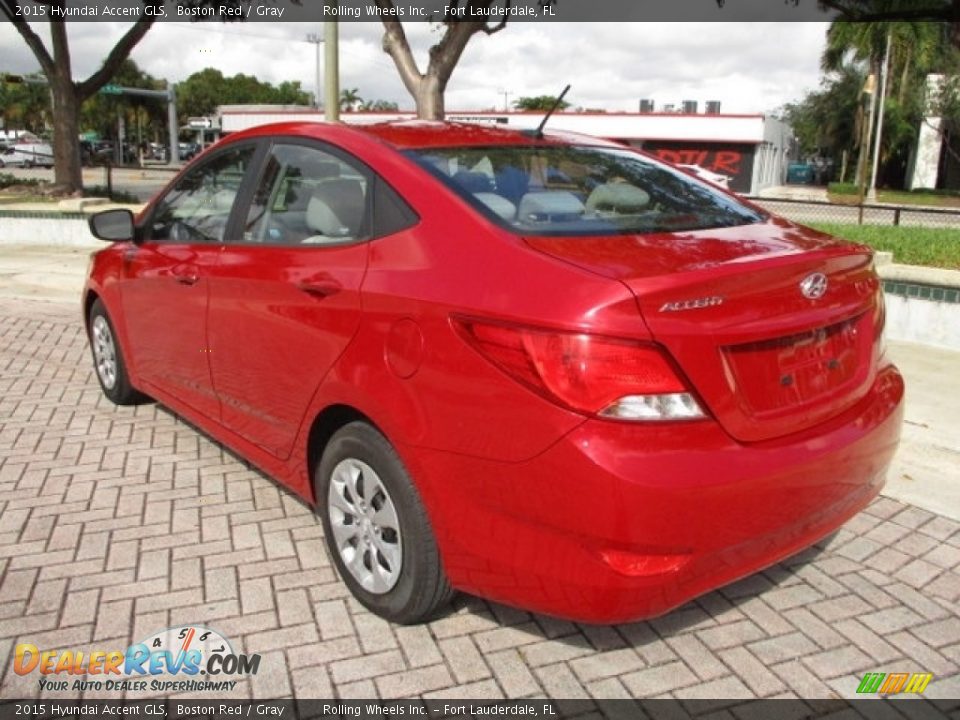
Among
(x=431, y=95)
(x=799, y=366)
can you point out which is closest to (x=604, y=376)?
(x=799, y=366)

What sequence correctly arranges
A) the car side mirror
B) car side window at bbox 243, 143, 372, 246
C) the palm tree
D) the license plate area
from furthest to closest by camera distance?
the palm tree
the car side mirror
car side window at bbox 243, 143, 372, 246
the license plate area

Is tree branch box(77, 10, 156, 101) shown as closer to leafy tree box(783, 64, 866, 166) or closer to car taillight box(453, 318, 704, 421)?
car taillight box(453, 318, 704, 421)

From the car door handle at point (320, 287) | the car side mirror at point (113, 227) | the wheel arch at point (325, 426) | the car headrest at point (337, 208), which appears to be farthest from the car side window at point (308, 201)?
the car side mirror at point (113, 227)

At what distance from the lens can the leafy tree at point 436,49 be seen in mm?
10133

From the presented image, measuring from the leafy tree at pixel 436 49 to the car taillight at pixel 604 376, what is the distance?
8297 millimetres

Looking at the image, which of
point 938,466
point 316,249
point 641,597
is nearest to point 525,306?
point 641,597

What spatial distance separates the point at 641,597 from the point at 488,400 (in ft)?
2.22

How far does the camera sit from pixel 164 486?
4215 mm

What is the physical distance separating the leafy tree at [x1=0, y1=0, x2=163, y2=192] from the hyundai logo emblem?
15.9m

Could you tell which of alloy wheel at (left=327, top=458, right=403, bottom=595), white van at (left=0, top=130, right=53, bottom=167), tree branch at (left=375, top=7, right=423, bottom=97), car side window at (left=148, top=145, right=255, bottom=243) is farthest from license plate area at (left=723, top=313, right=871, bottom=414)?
white van at (left=0, top=130, right=53, bottom=167)

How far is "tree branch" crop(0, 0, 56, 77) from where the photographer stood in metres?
16.3

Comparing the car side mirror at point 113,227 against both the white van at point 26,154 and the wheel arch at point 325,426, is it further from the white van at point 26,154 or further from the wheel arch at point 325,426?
the white van at point 26,154

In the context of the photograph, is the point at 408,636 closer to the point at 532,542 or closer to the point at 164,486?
the point at 532,542

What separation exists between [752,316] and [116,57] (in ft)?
55.8
